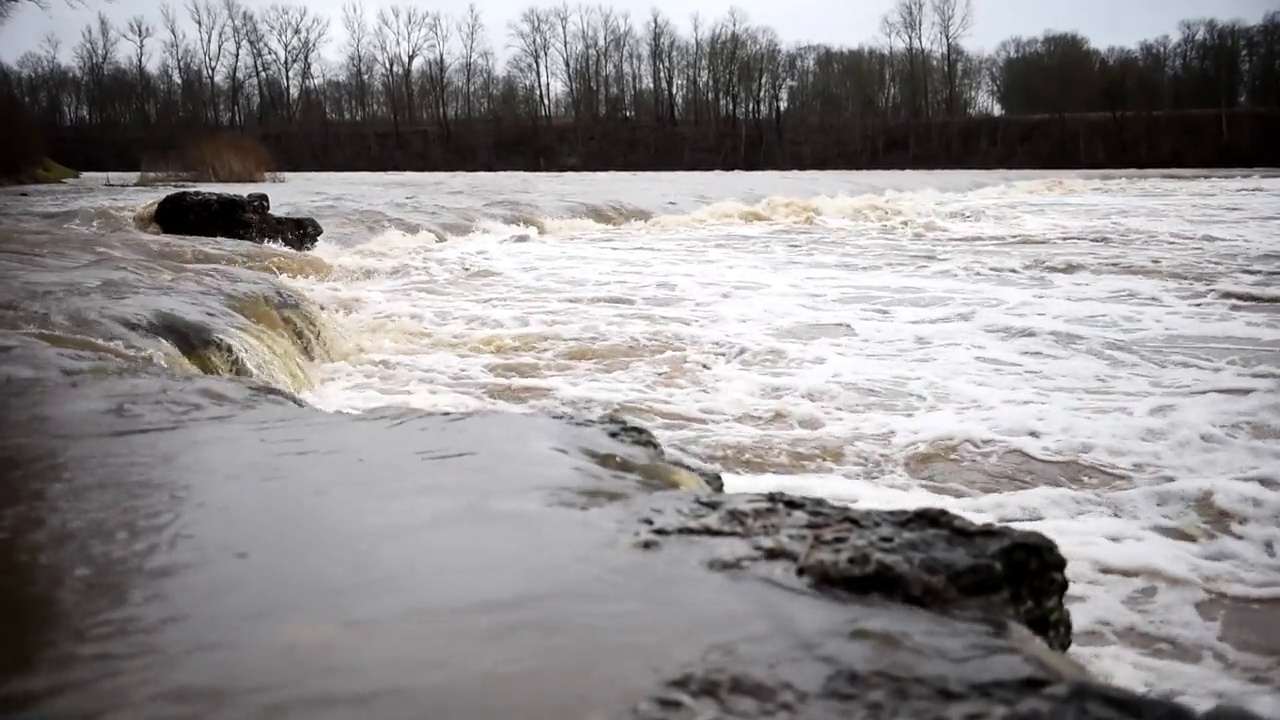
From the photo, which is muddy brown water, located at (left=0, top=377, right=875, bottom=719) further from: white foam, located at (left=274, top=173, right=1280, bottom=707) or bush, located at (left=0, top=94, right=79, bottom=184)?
bush, located at (left=0, top=94, right=79, bottom=184)

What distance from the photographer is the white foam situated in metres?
3.28

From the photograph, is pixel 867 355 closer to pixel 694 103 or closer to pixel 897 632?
pixel 897 632

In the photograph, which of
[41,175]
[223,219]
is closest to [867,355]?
[223,219]

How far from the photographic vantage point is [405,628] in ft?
6.11

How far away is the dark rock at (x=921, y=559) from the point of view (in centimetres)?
185

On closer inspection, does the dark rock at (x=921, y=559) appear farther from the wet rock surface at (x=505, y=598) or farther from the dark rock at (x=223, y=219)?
the dark rock at (x=223, y=219)

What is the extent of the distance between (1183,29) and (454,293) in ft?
180

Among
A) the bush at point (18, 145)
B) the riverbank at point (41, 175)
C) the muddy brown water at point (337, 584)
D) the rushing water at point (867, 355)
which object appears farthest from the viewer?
the riverbank at point (41, 175)

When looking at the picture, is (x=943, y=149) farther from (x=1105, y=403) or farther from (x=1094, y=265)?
(x=1105, y=403)

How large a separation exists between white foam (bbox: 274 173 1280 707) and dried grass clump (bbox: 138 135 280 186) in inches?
561

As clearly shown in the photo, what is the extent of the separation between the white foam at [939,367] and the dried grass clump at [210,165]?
14254 mm

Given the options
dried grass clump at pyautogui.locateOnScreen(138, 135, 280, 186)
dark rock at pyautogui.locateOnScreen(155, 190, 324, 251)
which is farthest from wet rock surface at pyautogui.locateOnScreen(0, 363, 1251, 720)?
dried grass clump at pyautogui.locateOnScreen(138, 135, 280, 186)

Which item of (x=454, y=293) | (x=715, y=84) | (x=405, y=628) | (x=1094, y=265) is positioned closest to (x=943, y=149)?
(x=715, y=84)

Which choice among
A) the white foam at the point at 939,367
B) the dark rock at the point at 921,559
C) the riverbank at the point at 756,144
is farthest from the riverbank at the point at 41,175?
the dark rock at the point at 921,559
